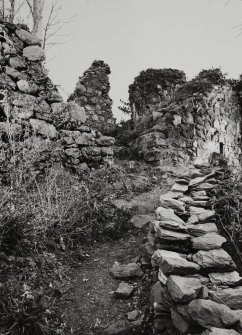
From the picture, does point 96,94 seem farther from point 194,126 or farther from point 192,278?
point 192,278

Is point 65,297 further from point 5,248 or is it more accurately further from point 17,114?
point 17,114

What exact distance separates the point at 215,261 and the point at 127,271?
3.86 feet

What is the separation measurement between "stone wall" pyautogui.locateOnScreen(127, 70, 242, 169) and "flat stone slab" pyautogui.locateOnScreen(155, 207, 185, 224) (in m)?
4.42

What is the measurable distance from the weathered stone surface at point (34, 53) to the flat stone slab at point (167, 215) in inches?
164

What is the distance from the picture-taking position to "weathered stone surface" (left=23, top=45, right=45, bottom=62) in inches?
239

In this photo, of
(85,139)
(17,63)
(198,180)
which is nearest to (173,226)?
(198,180)

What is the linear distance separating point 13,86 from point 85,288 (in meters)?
3.92

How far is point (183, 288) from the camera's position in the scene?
7.43 ft

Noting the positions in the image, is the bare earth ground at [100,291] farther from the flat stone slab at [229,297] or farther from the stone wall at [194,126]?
the stone wall at [194,126]

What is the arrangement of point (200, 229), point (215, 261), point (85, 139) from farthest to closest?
point (85, 139)
point (200, 229)
point (215, 261)

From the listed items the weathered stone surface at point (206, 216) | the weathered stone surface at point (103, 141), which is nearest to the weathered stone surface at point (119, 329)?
the weathered stone surface at point (206, 216)

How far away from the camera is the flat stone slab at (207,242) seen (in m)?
2.94

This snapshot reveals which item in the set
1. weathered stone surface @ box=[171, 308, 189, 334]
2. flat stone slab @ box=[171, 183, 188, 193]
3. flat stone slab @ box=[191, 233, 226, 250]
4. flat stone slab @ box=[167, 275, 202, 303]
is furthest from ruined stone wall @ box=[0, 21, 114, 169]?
weathered stone surface @ box=[171, 308, 189, 334]

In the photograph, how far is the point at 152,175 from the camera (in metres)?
7.28
